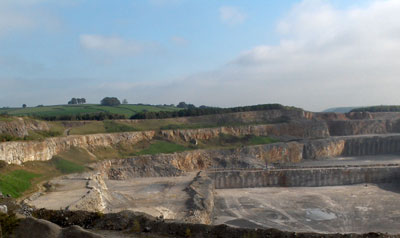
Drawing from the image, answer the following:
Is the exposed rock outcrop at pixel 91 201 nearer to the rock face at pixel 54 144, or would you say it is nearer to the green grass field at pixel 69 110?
the rock face at pixel 54 144

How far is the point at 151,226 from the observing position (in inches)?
527

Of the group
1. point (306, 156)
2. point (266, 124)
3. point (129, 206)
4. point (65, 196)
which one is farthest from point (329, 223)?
point (266, 124)

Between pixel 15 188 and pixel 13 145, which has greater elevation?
pixel 13 145

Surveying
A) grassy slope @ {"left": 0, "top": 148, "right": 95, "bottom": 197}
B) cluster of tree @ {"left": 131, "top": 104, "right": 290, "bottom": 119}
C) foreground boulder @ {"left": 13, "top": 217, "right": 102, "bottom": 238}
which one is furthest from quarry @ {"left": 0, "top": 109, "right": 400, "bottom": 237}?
foreground boulder @ {"left": 13, "top": 217, "right": 102, "bottom": 238}

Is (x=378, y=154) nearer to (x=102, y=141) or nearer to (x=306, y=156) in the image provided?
(x=306, y=156)

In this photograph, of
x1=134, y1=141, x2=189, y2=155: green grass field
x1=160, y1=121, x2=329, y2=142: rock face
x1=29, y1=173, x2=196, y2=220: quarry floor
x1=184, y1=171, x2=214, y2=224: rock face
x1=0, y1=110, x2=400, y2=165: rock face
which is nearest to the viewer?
x1=29, y1=173, x2=196, y2=220: quarry floor

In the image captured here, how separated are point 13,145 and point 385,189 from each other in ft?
133

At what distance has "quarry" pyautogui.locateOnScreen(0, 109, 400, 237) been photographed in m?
27.1

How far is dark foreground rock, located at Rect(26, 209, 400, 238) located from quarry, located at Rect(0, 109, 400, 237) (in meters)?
0.39

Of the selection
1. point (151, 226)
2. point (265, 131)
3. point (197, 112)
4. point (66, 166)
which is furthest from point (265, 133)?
point (151, 226)

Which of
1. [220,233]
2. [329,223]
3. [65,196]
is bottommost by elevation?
[329,223]

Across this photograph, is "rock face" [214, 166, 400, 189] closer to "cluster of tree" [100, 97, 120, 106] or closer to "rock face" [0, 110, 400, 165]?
"rock face" [0, 110, 400, 165]

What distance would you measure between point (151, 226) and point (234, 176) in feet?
102

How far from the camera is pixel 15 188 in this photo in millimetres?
24828
